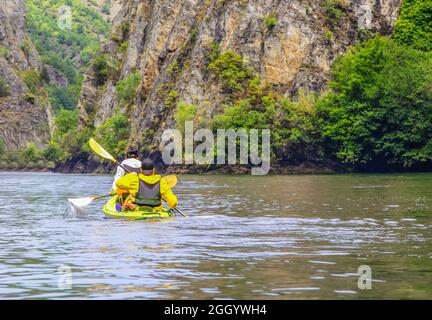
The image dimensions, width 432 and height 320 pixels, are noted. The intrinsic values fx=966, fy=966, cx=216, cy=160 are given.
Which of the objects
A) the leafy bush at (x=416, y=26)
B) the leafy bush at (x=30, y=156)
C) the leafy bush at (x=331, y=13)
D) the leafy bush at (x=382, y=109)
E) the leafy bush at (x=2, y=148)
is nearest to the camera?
the leafy bush at (x=382, y=109)

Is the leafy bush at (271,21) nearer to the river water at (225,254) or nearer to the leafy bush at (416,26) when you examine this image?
the leafy bush at (416,26)

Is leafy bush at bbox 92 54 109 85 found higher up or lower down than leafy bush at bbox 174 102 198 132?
higher up

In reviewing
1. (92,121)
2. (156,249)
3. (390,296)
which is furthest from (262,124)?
(390,296)

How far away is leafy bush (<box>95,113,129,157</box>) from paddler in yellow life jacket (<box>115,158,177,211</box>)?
4093 inches

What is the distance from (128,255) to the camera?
70.3 ft

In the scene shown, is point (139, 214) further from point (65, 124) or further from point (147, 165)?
A: point (65, 124)

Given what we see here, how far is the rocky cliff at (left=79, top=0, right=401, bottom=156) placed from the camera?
11450cm

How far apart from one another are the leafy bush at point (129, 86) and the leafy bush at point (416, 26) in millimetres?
44254

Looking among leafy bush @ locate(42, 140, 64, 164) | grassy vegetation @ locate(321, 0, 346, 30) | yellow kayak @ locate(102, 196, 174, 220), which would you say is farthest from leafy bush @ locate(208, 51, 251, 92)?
yellow kayak @ locate(102, 196, 174, 220)

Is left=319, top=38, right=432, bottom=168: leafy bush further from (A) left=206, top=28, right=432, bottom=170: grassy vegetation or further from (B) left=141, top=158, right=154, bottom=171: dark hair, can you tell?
(B) left=141, top=158, right=154, bottom=171: dark hair

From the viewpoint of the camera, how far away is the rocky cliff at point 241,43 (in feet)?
376

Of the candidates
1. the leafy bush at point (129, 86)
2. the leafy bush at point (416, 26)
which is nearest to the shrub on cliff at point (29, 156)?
the leafy bush at point (129, 86)

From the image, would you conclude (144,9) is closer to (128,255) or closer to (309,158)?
(309,158)

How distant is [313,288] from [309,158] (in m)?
88.9
